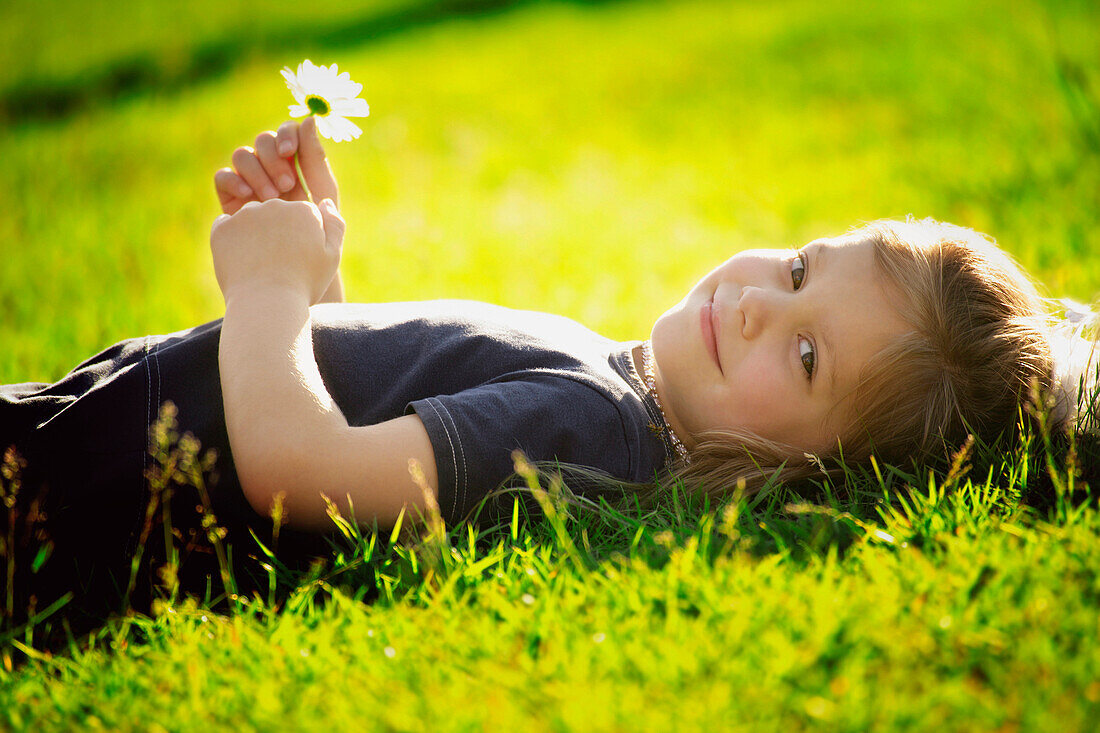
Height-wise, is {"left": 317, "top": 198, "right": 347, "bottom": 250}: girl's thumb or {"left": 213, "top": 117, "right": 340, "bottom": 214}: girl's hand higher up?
{"left": 213, "top": 117, "right": 340, "bottom": 214}: girl's hand

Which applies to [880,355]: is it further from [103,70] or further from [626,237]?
[103,70]

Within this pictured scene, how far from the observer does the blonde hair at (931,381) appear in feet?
6.45

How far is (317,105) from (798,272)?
129 centimetres

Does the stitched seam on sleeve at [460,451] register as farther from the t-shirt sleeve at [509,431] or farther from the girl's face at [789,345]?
the girl's face at [789,345]

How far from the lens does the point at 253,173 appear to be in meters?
A: 2.17

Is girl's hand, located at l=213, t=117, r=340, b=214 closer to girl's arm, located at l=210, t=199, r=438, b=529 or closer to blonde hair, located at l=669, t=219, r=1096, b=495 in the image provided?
girl's arm, located at l=210, t=199, r=438, b=529

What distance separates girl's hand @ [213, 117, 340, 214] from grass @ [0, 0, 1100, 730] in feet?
3.49

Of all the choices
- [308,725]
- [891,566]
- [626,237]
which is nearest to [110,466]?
[308,725]

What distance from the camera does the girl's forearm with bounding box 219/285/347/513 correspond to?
163cm

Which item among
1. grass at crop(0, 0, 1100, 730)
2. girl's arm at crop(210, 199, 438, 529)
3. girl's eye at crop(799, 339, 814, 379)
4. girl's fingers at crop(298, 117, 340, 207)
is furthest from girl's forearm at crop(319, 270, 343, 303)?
girl's eye at crop(799, 339, 814, 379)

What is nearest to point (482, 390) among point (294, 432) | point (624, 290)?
point (294, 432)

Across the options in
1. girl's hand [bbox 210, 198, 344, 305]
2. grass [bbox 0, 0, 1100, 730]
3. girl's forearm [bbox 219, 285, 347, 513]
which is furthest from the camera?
girl's hand [bbox 210, 198, 344, 305]

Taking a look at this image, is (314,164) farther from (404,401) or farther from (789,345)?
(789,345)

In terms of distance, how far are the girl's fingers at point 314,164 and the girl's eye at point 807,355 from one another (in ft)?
4.24
